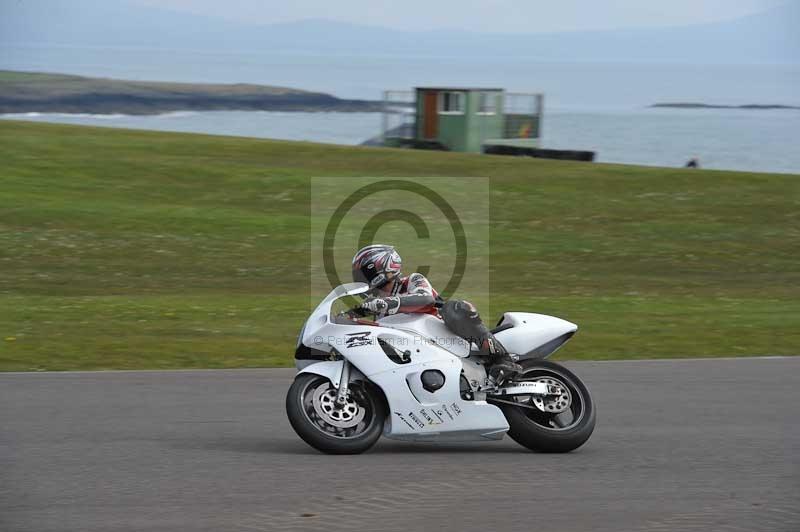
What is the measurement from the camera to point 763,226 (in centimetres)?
2919

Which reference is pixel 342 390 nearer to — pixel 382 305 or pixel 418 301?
pixel 382 305

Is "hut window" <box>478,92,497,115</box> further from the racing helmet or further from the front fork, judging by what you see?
the front fork

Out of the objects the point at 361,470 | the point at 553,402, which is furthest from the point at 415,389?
the point at 553,402

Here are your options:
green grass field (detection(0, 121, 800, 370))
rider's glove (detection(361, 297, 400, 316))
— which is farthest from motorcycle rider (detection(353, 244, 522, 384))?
green grass field (detection(0, 121, 800, 370))

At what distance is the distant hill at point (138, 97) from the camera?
9675 cm

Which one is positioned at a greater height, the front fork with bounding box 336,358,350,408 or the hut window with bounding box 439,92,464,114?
the hut window with bounding box 439,92,464,114

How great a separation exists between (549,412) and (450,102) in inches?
1704

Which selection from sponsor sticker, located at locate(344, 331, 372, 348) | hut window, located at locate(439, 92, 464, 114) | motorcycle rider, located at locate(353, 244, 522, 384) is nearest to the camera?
sponsor sticker, located at locate(344, 331, 372, 348)

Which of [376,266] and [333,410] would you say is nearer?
[333,410]

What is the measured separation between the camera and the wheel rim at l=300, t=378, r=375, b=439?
27.1 feet

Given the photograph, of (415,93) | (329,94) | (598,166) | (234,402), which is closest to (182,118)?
(329,94)

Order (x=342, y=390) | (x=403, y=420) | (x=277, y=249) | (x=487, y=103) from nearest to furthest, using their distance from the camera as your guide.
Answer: (x=342, y=390) → (x=403, y=420) → (x=277, y=249) → (x=487, y=103)

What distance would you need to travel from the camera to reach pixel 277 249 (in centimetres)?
2503

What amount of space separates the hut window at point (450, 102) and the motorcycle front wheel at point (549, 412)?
140 ft
